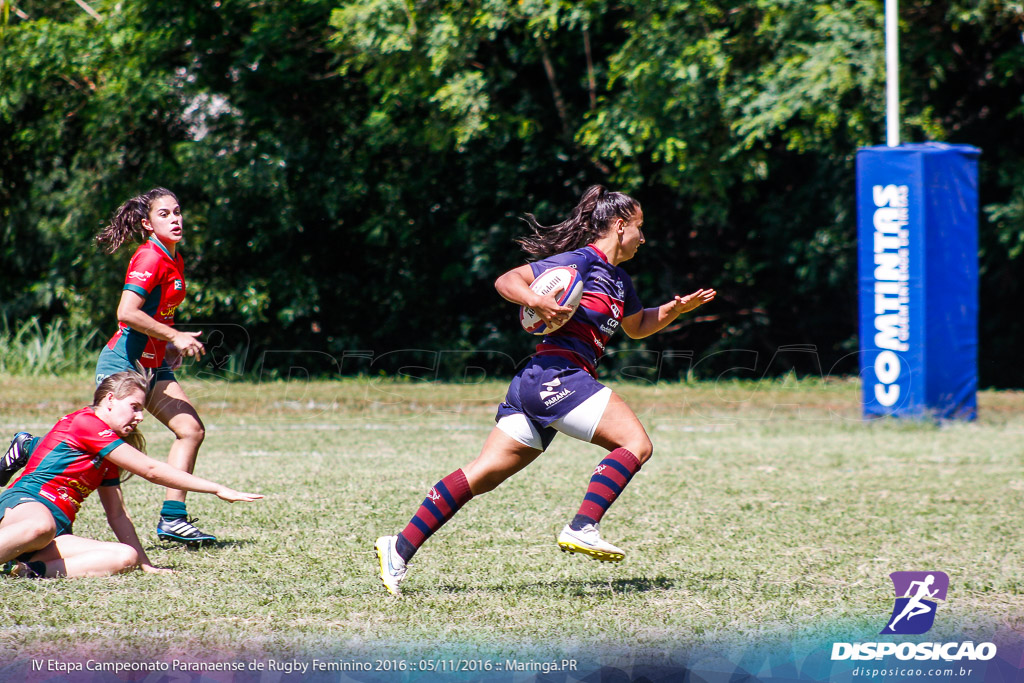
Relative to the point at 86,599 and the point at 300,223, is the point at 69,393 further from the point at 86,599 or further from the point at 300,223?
the point at 86,599

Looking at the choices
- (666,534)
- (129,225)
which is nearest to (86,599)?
(129,225)

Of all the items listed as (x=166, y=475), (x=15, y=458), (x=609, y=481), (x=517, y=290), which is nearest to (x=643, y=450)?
(x=609, y=481)

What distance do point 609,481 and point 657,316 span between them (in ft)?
3.45

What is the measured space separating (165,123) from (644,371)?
9296 mm

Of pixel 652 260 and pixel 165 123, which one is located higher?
pixel 165 123

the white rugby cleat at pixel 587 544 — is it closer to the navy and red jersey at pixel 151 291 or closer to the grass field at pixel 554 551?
the grass field at pixel 554 551

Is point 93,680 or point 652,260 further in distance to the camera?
point 652,260

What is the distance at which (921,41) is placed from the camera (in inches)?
629

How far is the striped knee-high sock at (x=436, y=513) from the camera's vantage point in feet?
16.8

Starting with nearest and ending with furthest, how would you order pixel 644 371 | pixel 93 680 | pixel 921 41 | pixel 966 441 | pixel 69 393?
pixel 93 680
pixel 966 441
pixel 69 393
pixel 921 41
pixel 644 371

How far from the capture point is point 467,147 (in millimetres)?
19531

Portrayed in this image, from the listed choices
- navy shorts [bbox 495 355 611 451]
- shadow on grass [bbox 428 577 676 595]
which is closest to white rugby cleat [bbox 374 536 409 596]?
shadow on grass [bbox 428 577 676 595]

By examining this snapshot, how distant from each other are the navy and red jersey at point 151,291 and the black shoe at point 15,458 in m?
0.81

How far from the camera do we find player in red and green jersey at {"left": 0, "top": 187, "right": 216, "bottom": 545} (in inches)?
238
